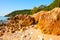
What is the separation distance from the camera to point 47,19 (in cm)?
897

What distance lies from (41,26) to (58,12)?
1261 mm

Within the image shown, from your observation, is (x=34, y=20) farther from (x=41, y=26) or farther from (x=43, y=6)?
(x=43, y=6)

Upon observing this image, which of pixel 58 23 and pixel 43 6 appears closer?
pixel 58 23

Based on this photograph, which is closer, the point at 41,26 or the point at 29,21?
the point at 41,26

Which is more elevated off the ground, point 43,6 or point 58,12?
point 58,12

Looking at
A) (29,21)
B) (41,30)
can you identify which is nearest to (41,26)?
(41,30)

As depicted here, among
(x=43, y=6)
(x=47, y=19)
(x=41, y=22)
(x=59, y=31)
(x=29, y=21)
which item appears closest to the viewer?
(x=59, y=31)

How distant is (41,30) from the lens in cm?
921

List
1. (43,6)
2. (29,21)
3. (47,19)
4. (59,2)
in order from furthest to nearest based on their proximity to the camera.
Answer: (43,6), (59,2), (29,21), (47,19)

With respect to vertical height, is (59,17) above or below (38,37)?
above

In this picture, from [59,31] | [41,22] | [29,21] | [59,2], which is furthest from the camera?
[59,2]

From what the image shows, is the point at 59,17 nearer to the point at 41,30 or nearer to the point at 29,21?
the point at 41,30

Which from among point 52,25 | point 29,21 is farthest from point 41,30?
point 29,21

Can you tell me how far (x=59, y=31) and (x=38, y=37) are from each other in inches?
41.7
